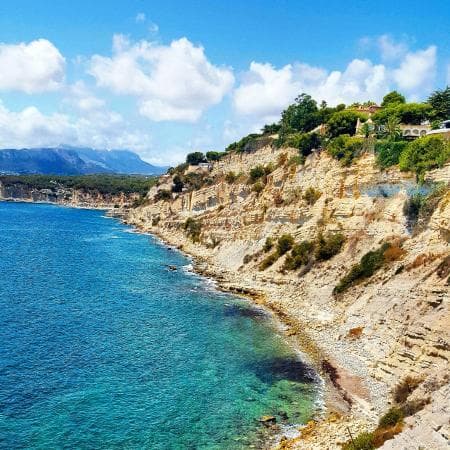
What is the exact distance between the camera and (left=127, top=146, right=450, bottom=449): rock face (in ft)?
99.8

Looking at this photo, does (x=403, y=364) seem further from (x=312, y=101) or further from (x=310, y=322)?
(x=312, y=101)

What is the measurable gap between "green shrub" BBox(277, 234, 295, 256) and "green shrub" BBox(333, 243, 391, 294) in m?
12.9

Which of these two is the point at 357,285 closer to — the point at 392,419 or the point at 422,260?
the point at 422,260

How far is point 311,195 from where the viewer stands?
62094 mm

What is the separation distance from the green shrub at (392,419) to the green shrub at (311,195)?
38.0 m

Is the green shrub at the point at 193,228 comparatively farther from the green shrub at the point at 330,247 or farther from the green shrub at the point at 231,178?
the green shrub at the point at 330,247

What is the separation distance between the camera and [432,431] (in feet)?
70.5

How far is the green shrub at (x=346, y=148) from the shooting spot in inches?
2323

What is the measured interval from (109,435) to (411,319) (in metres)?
22.2

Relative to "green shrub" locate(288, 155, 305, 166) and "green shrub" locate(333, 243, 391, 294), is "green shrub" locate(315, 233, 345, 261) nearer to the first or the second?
"green shrub" locate(333, 243, 391, 294)

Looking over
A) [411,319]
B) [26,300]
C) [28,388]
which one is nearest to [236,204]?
[26,300]

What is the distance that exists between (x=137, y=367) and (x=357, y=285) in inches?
890

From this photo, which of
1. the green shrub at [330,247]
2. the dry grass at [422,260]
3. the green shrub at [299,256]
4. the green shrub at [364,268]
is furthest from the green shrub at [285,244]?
the dry grass at [422,260]

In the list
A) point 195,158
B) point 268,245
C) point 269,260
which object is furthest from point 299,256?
point 195,158
